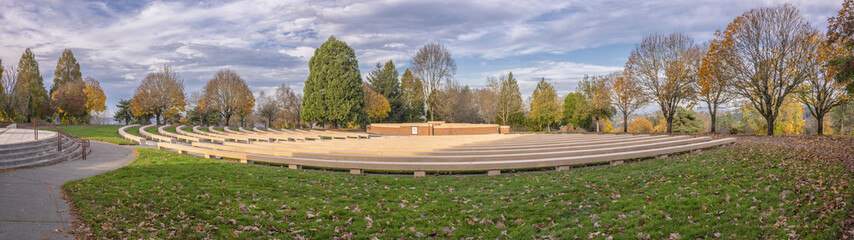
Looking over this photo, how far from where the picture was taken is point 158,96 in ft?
129

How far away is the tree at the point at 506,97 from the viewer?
Answer: 1959 inches

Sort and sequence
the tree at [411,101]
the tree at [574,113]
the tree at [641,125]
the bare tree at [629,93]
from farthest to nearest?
1. the tree at [641,125]
2. the tree at [411,101]
3. the tree at [574,113]
4. the bare tree at [629,93]

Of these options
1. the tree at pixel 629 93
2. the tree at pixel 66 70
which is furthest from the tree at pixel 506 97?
the tree at pixel 66 70

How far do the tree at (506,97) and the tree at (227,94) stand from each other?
103 feet

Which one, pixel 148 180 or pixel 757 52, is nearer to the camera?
pixel 148 180

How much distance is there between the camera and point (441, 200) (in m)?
7.91

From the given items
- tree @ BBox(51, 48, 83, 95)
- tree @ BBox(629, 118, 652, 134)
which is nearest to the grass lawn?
tree @ BBox(629, 118, 652, 134)

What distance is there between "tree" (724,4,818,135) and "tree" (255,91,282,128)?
49662 mm

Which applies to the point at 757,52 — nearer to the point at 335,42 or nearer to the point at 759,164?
the point at 759,164

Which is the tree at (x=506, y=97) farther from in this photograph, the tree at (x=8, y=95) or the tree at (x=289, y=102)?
the tree at (x=8, y=95)

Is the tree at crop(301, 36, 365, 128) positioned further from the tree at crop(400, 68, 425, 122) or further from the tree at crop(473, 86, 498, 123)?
the tree at crop(473, 86, 498, 123)

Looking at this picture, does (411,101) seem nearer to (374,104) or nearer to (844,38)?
(374,104)

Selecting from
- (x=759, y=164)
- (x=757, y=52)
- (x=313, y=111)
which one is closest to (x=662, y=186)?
(x=759, y=164)

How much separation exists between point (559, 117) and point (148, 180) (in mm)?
45766
